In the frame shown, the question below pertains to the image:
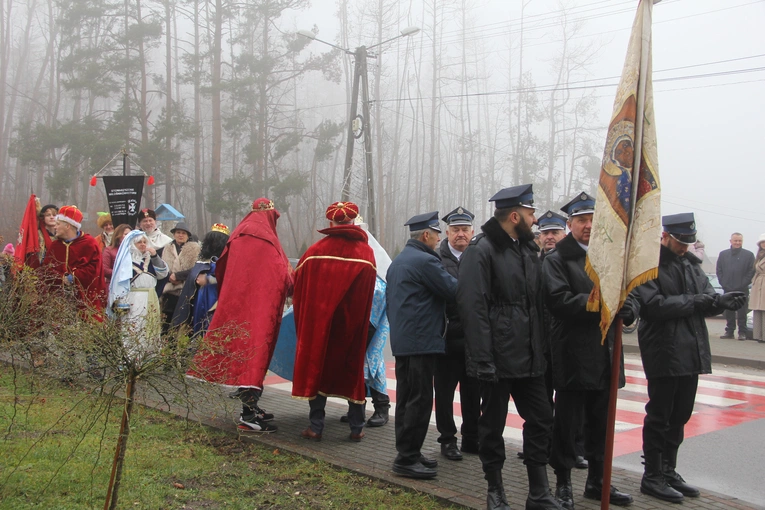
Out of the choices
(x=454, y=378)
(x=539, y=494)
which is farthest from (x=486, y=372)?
(x=454, y=378)

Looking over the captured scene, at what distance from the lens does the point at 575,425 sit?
16.6 feet

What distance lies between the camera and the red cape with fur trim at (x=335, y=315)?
6395mm

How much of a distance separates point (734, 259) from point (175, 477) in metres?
13.9

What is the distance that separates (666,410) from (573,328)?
985mm

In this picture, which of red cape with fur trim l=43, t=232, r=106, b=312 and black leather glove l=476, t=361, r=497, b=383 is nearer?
black leather glove l=476, t=361, r=497, b=383

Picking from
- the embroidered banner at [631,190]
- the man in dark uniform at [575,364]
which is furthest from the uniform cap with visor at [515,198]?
the embroidered banner at [631,190]

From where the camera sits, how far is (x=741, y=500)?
5355 mm

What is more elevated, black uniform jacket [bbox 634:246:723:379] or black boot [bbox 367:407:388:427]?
black uniform jacket [bbox 634:246:723:379]

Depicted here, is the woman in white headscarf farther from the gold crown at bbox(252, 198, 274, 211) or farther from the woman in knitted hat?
the woman in knitted hat

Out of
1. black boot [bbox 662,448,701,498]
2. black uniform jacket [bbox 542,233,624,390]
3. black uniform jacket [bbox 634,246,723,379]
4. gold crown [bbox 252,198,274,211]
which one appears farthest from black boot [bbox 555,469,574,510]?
gold crown [bbox 252,198,274,211]

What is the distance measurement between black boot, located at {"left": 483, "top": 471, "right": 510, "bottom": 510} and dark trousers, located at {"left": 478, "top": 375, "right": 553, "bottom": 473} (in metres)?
0.04

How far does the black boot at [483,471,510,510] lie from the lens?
4664 millimetres

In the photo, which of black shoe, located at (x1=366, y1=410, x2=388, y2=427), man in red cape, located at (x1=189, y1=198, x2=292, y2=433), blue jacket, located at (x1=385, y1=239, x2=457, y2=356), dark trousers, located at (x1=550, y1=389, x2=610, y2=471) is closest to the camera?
dark trousers, located at (x1=550, y1=389, x2=610, y2=471)

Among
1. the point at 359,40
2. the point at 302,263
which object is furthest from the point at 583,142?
the point at 302,263
